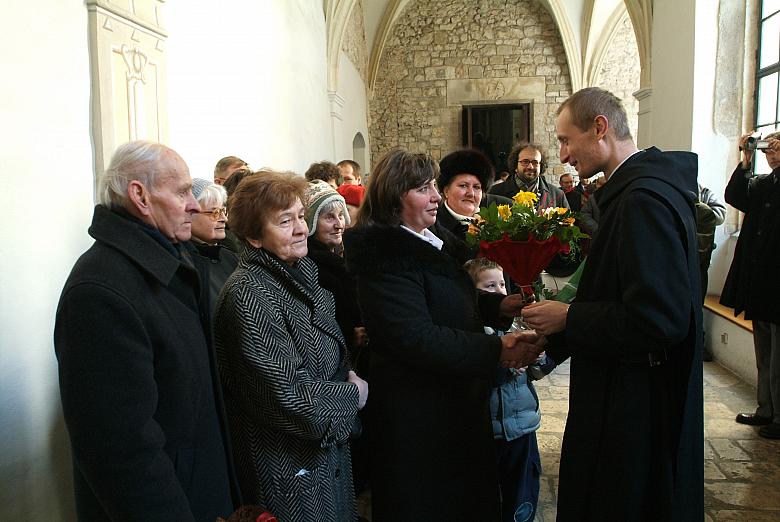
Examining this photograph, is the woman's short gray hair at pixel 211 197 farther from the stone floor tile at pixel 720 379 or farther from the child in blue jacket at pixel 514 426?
the stone floor tile at pixel 720 379

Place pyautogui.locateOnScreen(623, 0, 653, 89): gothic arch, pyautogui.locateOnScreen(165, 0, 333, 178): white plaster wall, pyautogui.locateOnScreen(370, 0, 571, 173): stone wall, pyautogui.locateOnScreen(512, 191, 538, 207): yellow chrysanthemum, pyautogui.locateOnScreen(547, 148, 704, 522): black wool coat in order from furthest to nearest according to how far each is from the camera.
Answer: pyautogui.locateOnScreen(370, 0, 571, 173): stone wall, pyautogui.locateOnScreen(623, 0, 653, 89): gothic arch, pyautogui.locateOnScreen(165, 0, 333, 178): white plaster wall, pyautogui.locateOnScreen(512, 191, 538, 207): yellow chrysanthemum, pyautogui.locateOnScreen(547, 148, 704, 522): black wool coat

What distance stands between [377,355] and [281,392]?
49 cm

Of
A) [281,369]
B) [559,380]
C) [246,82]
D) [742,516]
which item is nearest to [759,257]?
[742,516]

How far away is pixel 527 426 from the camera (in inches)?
99.7

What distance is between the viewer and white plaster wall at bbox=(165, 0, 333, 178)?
431 cm

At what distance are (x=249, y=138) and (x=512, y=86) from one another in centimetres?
1051

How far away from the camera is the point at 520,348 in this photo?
6.97 ft

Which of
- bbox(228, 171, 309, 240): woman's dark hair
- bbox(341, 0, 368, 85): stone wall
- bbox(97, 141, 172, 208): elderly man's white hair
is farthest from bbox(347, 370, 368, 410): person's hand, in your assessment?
bbox(341, 0, 368, 85): stone wall

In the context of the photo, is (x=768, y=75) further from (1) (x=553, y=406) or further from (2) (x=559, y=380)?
(1) (x=553, y=406)

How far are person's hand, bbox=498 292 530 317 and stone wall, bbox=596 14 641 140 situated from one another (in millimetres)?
13396

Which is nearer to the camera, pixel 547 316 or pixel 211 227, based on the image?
pixel 547 316

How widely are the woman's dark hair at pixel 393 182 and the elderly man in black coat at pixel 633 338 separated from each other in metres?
0.52

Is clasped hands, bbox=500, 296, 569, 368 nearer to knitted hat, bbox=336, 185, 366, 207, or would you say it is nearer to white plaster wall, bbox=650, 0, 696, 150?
knitted hat, bbox=336, 185, 366, 207

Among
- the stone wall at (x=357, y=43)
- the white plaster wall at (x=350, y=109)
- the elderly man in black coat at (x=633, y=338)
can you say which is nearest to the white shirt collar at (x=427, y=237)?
the elderly man in black coat at (x=633, y=338)
